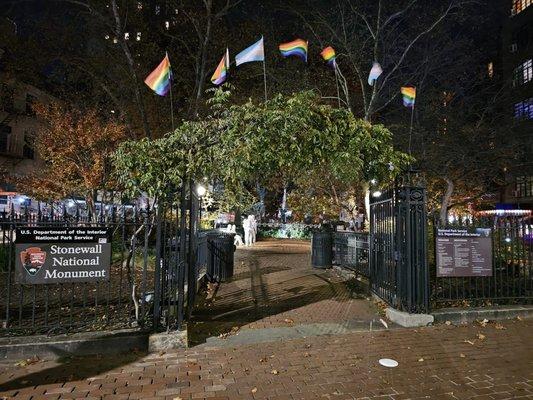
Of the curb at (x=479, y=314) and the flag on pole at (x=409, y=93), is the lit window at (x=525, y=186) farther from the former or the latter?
the curb at (x=479, y=314)

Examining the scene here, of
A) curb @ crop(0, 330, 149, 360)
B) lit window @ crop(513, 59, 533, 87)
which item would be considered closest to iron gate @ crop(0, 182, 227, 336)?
curb @ crop(0, 330, 149, 360)

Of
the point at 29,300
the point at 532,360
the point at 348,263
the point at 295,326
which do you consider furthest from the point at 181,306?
the point at 348,263

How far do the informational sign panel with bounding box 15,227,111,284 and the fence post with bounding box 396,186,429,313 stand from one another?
192 inches

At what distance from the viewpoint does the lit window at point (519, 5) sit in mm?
35531

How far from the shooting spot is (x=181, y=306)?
6.00 metres

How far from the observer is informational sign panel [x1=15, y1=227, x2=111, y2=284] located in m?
5.55

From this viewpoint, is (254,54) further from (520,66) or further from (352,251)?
(520,66)

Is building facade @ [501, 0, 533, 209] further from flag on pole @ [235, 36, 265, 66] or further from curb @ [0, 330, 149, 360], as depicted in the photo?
curb @ [0, 330, 149, 360]

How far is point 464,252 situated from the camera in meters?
7.50

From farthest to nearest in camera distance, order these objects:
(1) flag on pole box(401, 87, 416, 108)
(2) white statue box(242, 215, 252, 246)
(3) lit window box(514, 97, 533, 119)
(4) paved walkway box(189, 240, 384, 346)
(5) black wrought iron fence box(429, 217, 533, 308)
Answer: (3) lit window box(514, 97, 533, 119) → (2) white statue box(242, 215, 252, 246) → (1) flag on pole box(401, 87, 416, 108) → (5) black wrought iron fence box(429, 217, 533, 308) → (4) paved walkway box(189, 240, 384, 346)

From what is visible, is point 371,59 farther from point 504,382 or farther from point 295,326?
point 504,382

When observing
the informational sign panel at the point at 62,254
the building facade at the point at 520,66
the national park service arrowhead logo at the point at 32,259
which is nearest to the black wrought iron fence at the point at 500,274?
the informational sign panel at the point at 62,254

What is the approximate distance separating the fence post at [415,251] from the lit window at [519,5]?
3822cm

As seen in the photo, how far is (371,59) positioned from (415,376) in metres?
15.7
